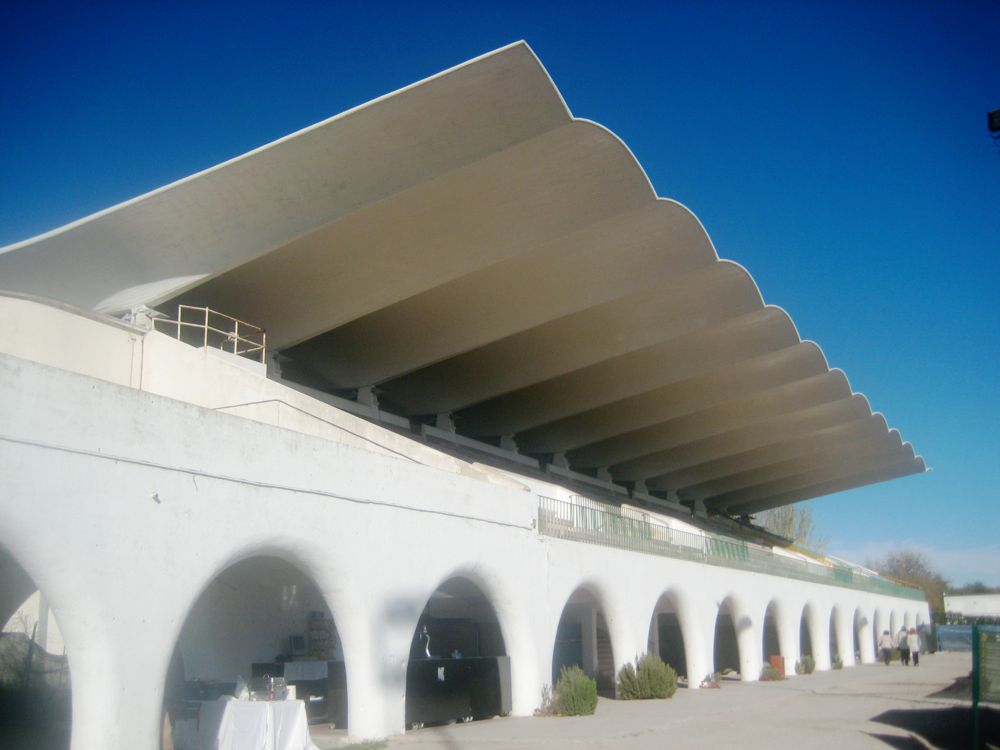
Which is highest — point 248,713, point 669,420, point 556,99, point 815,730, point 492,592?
point 556,99

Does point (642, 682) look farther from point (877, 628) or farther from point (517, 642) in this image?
point (877, 628)

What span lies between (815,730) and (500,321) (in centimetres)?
1252

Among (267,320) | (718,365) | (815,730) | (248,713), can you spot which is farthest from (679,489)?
(248,713)

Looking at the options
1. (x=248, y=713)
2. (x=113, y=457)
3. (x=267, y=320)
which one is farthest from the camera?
(x=267, y=320)

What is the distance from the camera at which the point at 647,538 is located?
73.4 feet

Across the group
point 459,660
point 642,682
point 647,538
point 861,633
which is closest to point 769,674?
point 647,538

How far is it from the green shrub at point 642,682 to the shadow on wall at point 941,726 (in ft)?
15.7

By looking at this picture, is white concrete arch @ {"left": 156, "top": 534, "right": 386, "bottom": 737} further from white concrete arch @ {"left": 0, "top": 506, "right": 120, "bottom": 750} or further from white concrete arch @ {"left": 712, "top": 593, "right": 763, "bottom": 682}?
white concrete arch @ {"left": 712, "top": 593, "right": 763, "bottom": 682}

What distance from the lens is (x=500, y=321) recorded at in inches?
947

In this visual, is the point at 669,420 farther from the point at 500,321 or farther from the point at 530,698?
the point at 530,698

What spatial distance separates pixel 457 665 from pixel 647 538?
7449 millimetres

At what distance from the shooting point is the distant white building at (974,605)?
227 ft

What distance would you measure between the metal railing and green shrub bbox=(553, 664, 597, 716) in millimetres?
9283

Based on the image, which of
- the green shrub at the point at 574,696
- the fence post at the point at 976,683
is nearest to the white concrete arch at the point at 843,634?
the green shrub at the point at 574,696
